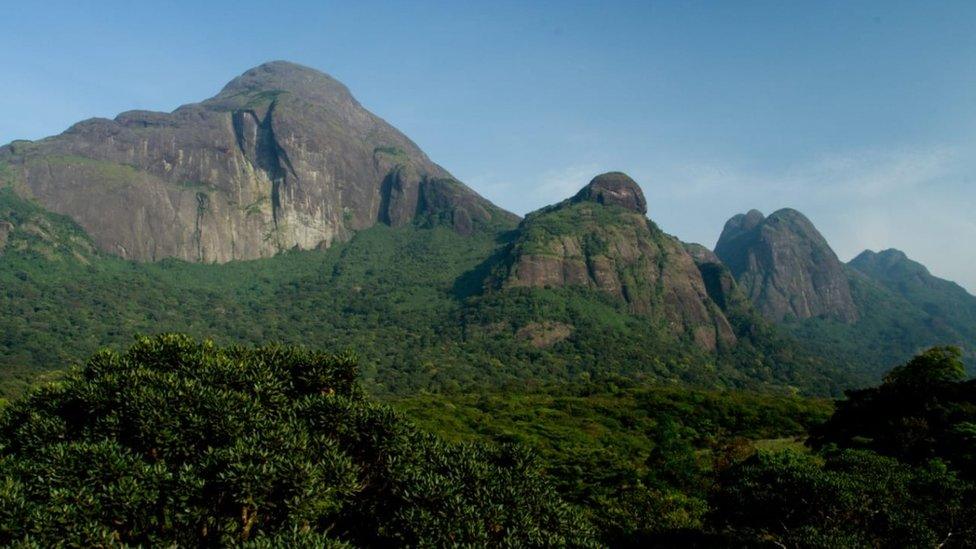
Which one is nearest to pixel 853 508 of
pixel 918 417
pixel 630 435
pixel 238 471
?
pixel 238 471

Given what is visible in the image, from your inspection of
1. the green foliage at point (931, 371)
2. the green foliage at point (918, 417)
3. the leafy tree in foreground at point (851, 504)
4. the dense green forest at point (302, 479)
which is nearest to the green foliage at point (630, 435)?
the dense green forest at point (302, 479)

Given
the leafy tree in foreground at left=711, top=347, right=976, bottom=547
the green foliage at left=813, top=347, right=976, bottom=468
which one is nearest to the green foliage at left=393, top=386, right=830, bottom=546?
the green foliage at left=813, top=347, right=976, bottom=468

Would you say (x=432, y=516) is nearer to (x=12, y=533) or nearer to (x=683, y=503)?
(x=12, y=533)

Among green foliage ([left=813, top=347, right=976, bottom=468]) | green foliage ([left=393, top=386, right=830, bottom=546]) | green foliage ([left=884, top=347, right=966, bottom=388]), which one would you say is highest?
green foliage ([left=884, top=347, right=966, bottom=388])

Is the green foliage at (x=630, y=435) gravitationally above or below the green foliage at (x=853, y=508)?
below

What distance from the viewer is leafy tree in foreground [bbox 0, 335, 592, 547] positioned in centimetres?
1762

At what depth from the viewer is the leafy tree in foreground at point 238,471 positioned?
17625mm

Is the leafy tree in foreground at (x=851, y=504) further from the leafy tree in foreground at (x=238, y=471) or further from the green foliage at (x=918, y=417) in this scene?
the leafy tree in foreground at (x=238, y=471)

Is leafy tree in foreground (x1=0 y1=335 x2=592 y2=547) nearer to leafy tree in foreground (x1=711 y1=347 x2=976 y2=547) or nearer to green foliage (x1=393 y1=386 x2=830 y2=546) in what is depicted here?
leafy tree in foreground (x1=711 y1=347 x2=976 y2=547)

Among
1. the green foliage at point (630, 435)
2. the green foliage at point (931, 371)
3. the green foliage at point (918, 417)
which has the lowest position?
the green foliage at point (630, 435)

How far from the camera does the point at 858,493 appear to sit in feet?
75.3

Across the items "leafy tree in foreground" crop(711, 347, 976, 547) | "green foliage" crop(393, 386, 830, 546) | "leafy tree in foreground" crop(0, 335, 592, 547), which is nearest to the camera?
"leafy tree in foreground" crop(0, 335, 592, 547)

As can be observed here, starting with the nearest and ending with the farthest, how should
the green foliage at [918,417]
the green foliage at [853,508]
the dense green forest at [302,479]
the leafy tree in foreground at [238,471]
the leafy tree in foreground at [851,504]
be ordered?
the leafy tree in foreground at [238,471] → the dense green forest at [302,479] → the green foliage at [853,508] → the leafy tree in foreground at [851,504] → the green foliage at [918,417]

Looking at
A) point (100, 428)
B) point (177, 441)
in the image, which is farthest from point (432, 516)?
point (100, 428)
